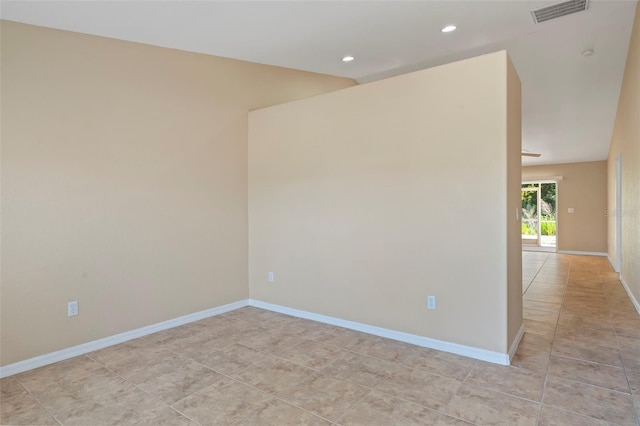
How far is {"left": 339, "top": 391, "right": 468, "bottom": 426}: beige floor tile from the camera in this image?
2.02m

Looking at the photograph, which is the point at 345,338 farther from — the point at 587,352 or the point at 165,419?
the point at 587,352

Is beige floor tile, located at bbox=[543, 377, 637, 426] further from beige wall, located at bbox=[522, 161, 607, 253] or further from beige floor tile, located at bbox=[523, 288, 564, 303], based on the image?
beige wall, located at bbox=[522, 161, 607, 253]

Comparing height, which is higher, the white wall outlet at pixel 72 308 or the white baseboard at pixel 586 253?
the white wall outlet at pixel 72 308

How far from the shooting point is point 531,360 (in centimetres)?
278

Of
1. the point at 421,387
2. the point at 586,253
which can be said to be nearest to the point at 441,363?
the point at 421,387

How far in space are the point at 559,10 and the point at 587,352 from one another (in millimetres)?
2829

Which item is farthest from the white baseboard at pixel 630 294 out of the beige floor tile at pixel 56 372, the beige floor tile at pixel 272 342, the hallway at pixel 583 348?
the beige floor tile at pixel 56 372

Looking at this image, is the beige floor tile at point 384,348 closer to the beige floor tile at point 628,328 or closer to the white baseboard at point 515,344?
the white baseboard at point 515,344

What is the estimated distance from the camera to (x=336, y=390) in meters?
2.38

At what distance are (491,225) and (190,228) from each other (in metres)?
2.88

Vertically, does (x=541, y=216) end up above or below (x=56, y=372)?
above

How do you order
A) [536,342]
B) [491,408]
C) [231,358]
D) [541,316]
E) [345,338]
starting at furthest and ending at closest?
[541,316] < [345,338] < [536,342] < [231,358] < [491,408]

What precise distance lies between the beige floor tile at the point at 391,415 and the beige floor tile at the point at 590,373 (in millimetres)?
1106

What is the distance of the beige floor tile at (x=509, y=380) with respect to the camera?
7.61 ft
